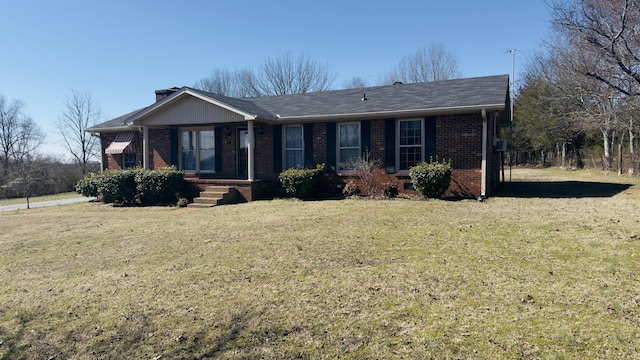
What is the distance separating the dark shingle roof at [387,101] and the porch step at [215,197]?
9.11 ft

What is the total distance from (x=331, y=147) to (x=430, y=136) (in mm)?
3406

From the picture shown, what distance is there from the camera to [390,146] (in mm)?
12883

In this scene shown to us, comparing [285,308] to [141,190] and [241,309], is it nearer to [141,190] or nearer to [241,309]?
[241,309]

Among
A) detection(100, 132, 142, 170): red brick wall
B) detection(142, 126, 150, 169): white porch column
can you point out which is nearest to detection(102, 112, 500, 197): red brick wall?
detection(142, 126, 150, 169): white porch column

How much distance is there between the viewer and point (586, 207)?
950cm

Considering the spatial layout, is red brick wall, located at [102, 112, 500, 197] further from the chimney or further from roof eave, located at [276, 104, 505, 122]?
the chimney

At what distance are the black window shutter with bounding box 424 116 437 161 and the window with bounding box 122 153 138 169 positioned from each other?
1301 centimetres

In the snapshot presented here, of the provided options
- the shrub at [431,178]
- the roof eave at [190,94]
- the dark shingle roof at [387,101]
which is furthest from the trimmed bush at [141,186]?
the shrub at [431,178]

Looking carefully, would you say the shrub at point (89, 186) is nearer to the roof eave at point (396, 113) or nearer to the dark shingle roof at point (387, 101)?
the dark shingle roof at point (387, 101)

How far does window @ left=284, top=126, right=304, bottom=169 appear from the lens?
14.3m

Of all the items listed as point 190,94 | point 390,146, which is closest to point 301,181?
point 390,146

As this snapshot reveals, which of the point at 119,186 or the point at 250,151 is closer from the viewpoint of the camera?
the point at 250,151

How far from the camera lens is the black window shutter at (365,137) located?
13211 millimetres

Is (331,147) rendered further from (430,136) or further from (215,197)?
(215,197)
